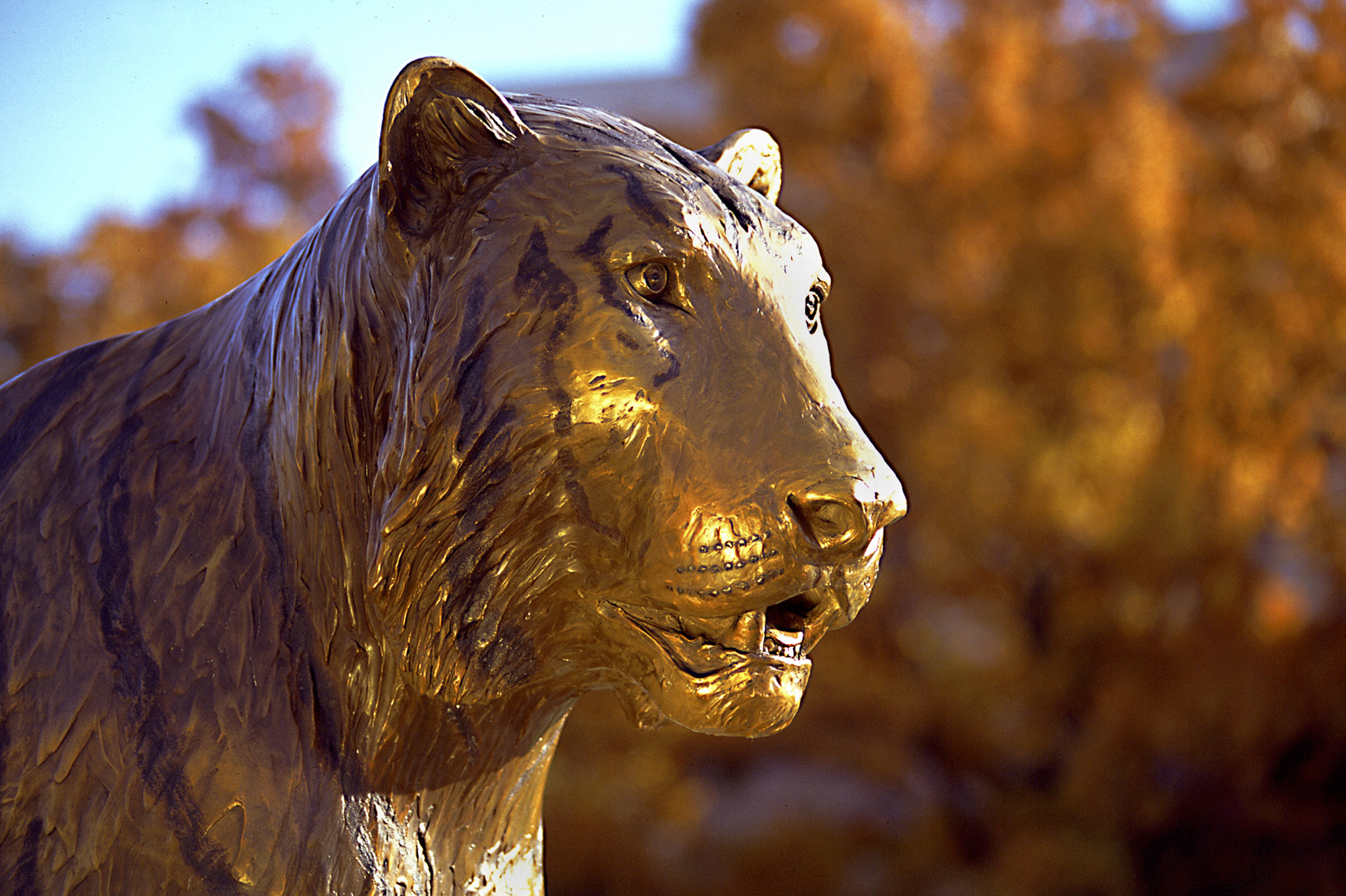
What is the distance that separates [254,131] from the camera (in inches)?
198

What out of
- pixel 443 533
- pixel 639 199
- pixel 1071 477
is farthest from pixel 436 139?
pixel 1071 477

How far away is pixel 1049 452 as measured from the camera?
5711 millimetres

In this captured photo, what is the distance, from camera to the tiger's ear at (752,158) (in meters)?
1.07

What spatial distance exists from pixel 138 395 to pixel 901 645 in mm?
5127

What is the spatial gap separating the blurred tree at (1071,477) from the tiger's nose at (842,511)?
4876mm

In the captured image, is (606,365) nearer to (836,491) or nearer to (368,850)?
(836,491)

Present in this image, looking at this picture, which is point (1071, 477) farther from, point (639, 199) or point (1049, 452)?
point (639, 199)

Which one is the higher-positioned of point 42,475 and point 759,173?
point 759,173

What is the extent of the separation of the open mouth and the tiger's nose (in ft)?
0.21

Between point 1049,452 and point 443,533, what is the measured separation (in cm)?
520

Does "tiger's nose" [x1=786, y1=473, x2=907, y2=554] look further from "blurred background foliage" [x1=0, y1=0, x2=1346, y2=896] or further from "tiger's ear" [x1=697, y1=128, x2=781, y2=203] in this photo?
"blurred background foliage" [x1=0, y1=0, x2=1346, y2=896]

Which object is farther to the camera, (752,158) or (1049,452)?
(1049,452)

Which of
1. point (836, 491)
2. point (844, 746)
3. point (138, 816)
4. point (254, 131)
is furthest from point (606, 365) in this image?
point (844, 746)

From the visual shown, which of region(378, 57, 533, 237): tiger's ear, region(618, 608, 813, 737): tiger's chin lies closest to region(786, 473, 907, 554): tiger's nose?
region(618, 608, 813, 737): tiger's chin
